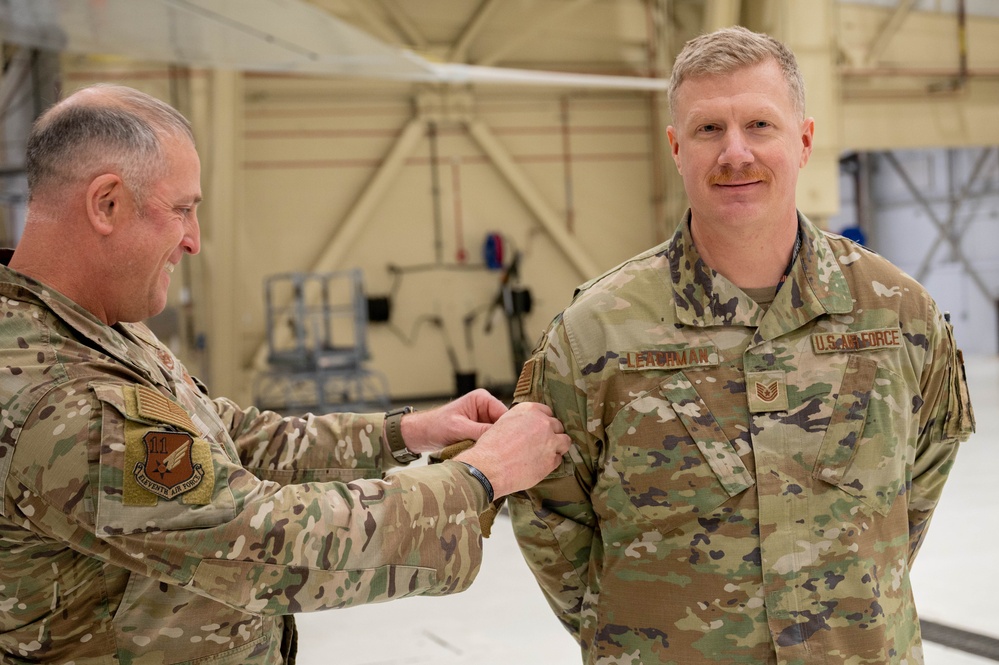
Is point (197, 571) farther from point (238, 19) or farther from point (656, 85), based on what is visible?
point (656, 85)

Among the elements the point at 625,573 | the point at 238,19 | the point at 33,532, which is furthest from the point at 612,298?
the point at 238,19

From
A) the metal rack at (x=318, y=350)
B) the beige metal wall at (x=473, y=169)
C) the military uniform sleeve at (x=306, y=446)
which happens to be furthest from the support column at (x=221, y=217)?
the military uniform sleeve at (x=306, y=446)

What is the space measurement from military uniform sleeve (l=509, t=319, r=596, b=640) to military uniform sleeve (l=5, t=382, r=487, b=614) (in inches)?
15.2

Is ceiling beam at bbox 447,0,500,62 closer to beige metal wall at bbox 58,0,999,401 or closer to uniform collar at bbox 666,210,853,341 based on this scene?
beige metal wall at bbox 58,0,999,401

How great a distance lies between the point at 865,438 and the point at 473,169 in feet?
31.1

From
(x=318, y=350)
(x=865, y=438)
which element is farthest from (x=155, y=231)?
(x=318, y=350)

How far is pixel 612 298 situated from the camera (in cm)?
156

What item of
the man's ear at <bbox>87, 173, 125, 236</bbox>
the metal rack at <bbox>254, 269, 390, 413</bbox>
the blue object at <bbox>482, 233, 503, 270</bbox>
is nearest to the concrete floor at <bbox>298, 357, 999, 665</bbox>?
the man's ear at <bbox>87, 173, 125, 236</bbox>

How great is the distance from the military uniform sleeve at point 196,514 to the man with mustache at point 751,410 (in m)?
0.39

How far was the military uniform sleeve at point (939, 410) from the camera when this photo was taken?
60.5 inches

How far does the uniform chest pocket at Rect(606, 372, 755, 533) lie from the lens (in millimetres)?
1459

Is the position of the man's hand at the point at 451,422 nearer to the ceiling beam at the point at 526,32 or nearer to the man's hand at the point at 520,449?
the man's hand at the point at 520,449

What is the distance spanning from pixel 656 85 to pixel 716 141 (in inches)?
228

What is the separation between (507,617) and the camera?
11.5ft
